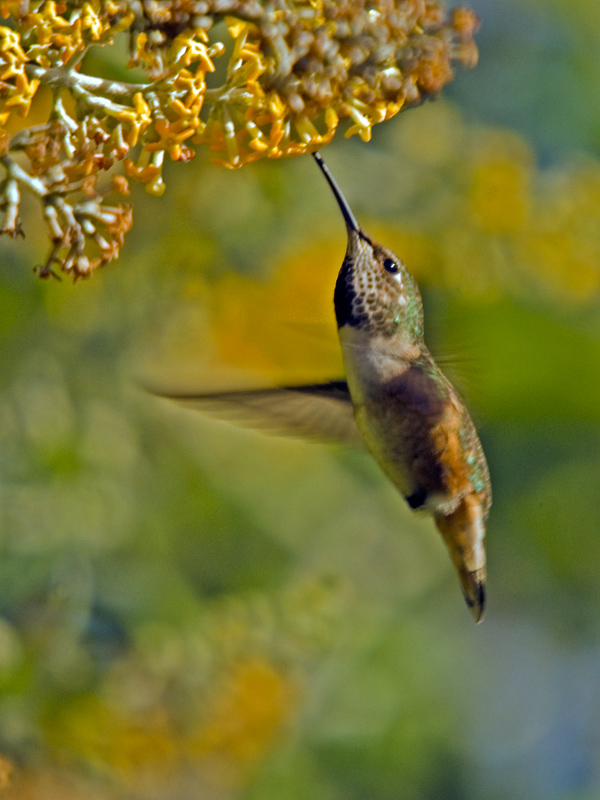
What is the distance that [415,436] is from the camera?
4.77 feet

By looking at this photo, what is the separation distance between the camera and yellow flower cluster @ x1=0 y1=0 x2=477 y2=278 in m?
0.94

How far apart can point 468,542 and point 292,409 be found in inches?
16.3

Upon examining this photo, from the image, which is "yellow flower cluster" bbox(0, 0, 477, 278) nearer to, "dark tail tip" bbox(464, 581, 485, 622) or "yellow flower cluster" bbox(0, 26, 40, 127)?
"yellow flower cluster" bbox(0, 26, 40, 127)

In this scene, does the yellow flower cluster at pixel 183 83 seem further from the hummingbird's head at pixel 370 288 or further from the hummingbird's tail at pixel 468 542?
the hummingbird's tail at pixel 468 542

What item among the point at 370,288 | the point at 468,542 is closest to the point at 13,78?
the point at 370,288

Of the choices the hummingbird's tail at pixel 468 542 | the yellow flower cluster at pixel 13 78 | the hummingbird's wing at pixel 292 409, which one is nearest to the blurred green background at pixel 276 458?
the hummingbird's wing at pixel 292 409

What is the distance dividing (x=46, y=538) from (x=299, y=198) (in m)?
0.86

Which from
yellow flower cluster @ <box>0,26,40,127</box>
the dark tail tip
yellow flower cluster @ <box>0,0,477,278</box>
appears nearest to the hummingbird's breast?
the dark tail tip

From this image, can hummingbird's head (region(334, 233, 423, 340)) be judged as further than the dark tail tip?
No

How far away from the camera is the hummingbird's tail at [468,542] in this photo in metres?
1.56

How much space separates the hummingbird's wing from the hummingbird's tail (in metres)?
0.22

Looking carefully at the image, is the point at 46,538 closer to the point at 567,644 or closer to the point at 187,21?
the point at 187,21

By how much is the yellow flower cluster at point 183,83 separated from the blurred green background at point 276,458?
305mm

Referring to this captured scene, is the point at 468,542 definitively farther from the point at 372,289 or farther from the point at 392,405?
the point at 372,289
